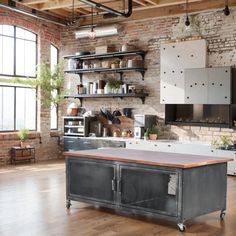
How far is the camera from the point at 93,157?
6000 mm

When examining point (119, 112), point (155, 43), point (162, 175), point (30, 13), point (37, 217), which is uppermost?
point (30, 13)

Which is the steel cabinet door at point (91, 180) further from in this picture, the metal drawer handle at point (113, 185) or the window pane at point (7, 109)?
the window pane at point (7, 109)

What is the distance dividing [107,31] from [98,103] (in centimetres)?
204

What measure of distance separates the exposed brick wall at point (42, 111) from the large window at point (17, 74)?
6.8 inches

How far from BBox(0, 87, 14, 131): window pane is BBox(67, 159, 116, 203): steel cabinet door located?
543 centimetres

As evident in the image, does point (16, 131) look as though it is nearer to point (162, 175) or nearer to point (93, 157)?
point (93, 157)

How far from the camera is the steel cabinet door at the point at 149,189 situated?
5.21 meters

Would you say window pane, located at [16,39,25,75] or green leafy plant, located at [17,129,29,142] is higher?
window pane, located at [16,39,25,75]

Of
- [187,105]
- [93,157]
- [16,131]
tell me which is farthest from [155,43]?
[93,157]

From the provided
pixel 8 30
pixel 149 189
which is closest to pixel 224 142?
pixel 149 189

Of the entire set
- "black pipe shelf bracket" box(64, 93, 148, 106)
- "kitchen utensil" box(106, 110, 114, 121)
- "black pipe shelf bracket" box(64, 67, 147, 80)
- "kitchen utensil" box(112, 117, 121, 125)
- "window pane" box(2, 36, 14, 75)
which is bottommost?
"kitchen utensil" box(112, 117, 121, 125)

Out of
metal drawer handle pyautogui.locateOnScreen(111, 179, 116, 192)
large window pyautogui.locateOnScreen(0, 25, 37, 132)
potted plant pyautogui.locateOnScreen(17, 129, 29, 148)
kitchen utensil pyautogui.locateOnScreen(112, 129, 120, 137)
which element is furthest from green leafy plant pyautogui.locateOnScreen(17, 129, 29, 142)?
metal drawer handle pyautogui.locateOnScreen(111, 179, 116, 192)

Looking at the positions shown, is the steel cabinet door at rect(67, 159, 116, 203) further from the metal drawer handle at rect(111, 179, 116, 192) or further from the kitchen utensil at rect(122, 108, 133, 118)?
the kitchen utensil at rect(122, 108, 133, 118)

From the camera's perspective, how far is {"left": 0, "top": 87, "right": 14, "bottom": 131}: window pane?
36.7ft
